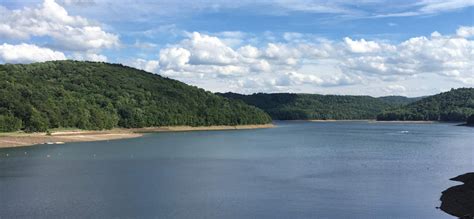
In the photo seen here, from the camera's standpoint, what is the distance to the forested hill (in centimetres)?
10831

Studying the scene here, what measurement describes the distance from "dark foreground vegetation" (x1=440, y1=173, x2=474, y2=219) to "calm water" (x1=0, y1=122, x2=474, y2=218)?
2.94ft

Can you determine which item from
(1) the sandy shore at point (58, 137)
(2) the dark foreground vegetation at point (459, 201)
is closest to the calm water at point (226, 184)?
(2) the dark foreground vegetation at point (459, 201)

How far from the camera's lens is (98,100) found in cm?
14800

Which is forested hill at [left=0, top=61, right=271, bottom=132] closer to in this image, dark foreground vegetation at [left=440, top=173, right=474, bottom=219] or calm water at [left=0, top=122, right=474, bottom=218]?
calm water at [left=0, top=122, right=474, bottom=218]

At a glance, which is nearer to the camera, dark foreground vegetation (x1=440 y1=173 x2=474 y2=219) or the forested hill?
dark foreground vegetation (x1=440 y1=173 x2=474 y2=219)

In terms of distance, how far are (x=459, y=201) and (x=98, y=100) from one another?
12393 centimetres

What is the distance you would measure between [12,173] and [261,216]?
95.0ft

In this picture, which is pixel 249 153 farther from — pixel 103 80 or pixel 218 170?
pixel 103 80

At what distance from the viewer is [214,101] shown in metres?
193

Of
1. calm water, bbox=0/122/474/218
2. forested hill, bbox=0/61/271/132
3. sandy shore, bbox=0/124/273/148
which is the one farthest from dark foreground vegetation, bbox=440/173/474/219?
forested hill, bbox=0/61/271/132

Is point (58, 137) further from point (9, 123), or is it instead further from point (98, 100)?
point (98, 100)

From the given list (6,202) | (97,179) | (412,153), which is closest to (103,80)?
(412,153)

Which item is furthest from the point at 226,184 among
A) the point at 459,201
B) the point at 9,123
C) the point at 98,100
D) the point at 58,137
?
the point at 98,100

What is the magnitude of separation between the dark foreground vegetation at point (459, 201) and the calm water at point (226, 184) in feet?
2.94
